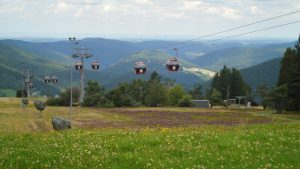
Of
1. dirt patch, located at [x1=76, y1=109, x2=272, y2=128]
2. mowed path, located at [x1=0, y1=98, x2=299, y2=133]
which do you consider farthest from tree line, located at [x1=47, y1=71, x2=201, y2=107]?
dirt patch, located at [x1=76, y1=109, x2=272, y2=128]

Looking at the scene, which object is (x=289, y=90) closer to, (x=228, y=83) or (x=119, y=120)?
(x=119, y=120)

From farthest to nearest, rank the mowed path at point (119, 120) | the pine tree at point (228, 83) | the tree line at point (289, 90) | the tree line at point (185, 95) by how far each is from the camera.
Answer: the pine tree at point (228, 83) < the tree line at point (185, 95) < the tree line at point (289, 90) < the mowed path at point (119, 120)

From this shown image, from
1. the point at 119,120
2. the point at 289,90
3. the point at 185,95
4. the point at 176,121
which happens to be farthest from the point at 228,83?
the point at 176,121

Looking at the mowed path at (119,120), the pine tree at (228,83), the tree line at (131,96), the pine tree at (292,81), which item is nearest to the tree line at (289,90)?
the pine tree at (292,81)

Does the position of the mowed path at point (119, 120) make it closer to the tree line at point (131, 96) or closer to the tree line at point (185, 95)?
the tree line at point (185, 95)

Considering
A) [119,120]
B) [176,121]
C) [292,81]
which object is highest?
[292,81]

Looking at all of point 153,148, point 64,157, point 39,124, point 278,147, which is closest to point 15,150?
point 64,157

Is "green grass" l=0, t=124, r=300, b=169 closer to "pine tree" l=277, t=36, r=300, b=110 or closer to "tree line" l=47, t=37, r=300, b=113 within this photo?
"tree line" l=47, t=37, r=300, b=113

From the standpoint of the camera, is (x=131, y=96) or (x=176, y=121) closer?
(x=176, y=121)

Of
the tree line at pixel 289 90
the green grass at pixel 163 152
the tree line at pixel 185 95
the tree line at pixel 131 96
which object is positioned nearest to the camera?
the green grass at pixel 163 152

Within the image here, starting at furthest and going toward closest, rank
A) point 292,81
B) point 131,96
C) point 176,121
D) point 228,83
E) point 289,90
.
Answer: point 228,83
point 131,96
point 292,81
point 289,90
point 176,121

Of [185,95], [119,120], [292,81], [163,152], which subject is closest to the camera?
[163,152]

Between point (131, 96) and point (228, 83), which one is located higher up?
point (228, 83)

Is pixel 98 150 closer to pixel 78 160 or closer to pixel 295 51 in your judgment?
pixel 78 160
